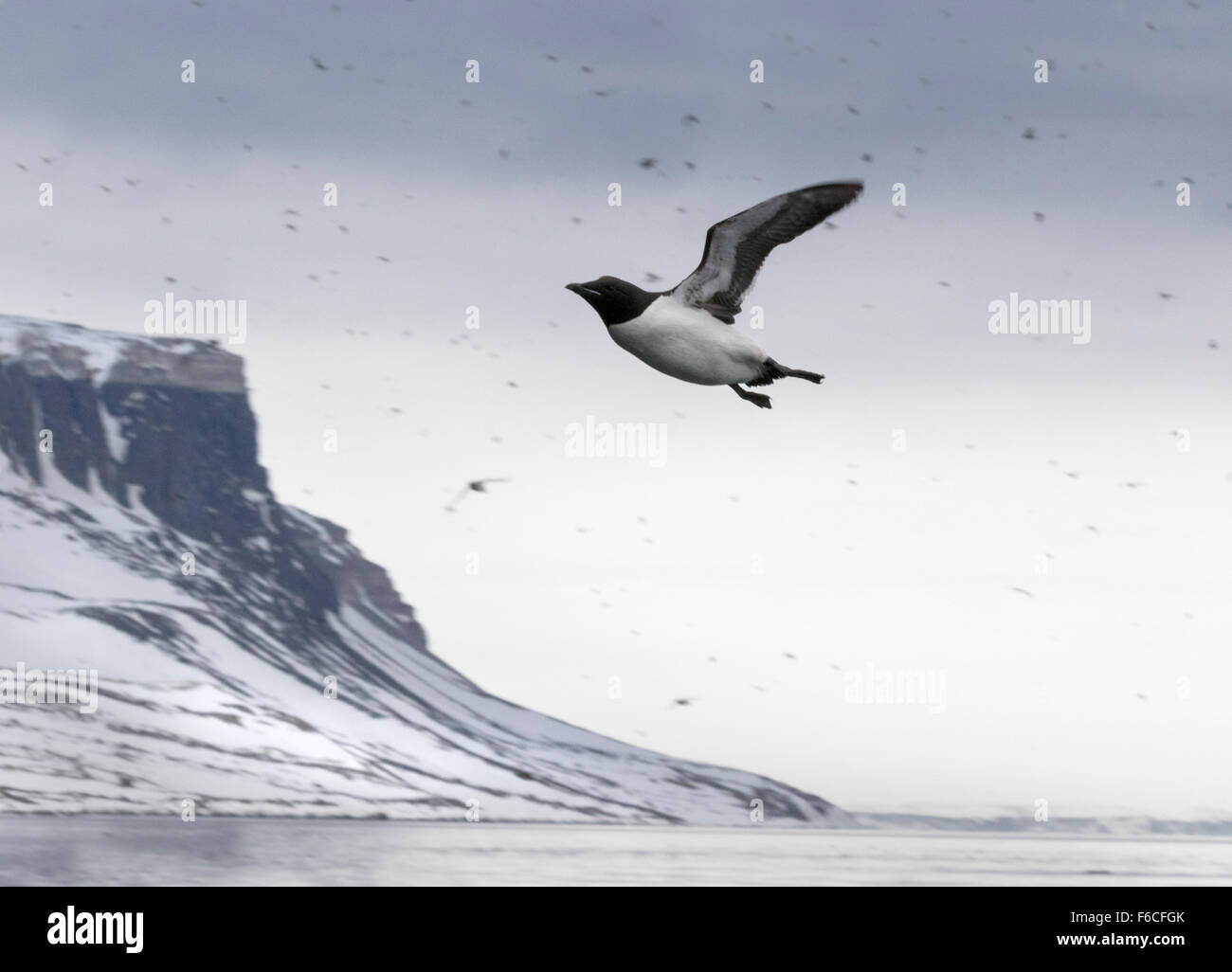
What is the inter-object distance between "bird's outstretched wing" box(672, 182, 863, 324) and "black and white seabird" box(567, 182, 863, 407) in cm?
1

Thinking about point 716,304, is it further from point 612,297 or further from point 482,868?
point 482,868

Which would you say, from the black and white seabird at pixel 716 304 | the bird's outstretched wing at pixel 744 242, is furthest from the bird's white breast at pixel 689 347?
the bird's outstretched wing at pixel 744 242

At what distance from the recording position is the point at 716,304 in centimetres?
2380

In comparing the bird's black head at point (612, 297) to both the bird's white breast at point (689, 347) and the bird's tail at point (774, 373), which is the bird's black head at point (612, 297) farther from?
the bird's tail at point (774, 373)

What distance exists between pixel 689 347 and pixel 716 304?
1444 mm

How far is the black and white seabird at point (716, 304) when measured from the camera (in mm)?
22469

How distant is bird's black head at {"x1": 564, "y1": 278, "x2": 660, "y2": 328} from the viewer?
22.6m

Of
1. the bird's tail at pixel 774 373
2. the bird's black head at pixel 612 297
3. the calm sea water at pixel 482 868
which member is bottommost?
the calm sea water at pixel 482 868

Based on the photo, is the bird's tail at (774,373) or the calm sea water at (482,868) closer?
the bird's tail at (774,373)

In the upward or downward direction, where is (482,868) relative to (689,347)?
downward

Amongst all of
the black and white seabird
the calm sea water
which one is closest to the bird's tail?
the black and white seabird

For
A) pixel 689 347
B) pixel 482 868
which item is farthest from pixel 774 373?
pixel 482 868

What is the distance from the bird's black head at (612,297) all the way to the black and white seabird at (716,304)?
0.01m
